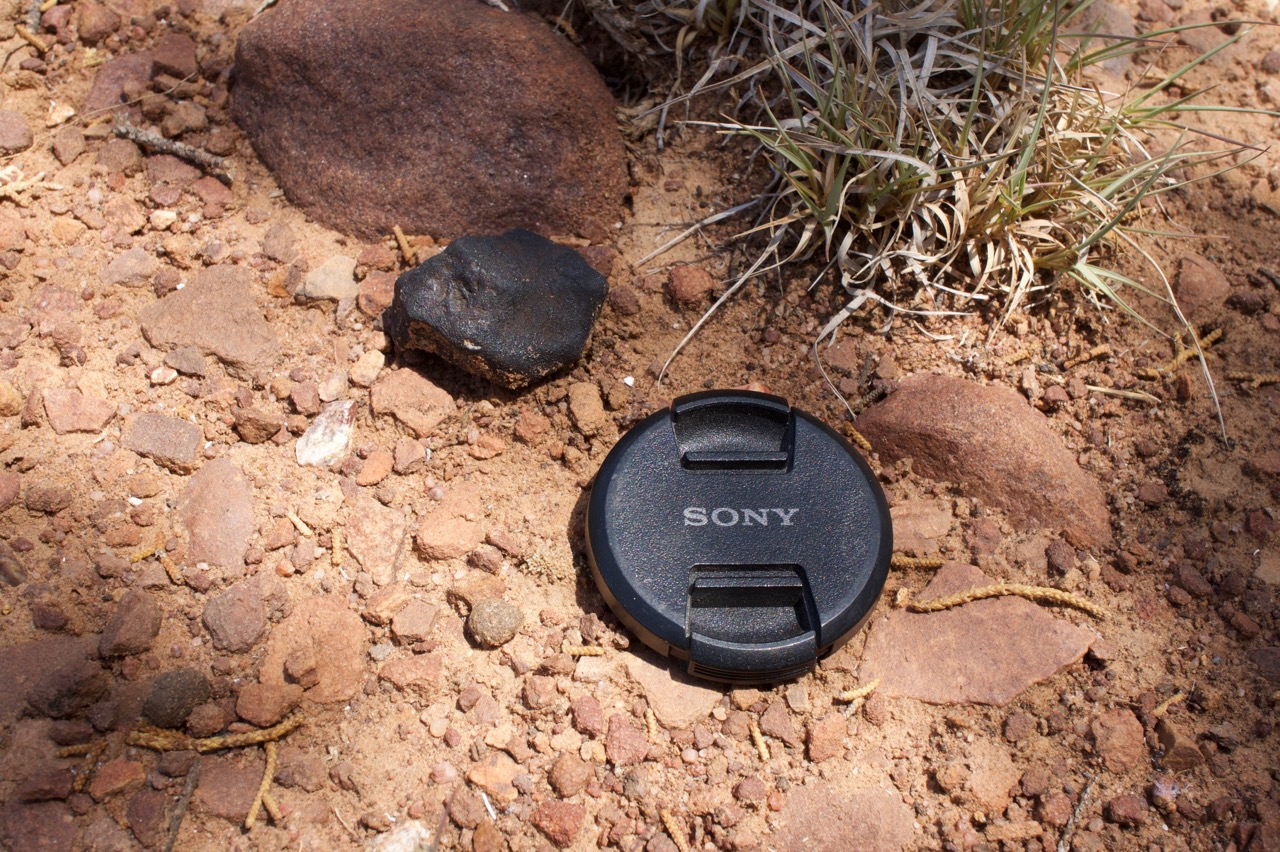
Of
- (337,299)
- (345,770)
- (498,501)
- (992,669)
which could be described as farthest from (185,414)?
(992,669)

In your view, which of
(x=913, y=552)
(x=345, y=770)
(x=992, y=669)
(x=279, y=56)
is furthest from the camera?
(x=279, y=56)

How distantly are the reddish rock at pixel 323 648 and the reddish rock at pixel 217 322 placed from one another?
0.65m

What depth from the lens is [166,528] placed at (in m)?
2.16

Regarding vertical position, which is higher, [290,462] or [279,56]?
[279,56]

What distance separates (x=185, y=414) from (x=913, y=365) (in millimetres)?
1710

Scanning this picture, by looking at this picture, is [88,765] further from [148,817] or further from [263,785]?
[263,785]

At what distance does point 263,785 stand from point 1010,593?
1.53m

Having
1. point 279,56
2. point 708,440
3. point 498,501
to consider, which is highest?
point 279,56

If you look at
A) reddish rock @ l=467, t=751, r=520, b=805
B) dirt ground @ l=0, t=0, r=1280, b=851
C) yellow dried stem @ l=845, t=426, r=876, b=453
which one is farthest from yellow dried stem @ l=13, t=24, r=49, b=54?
yellow dried stem @ l=845, t=426, r=876, b=453

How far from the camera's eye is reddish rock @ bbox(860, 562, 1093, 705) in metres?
2.03

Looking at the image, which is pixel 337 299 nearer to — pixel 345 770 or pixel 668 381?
pixel 668 381

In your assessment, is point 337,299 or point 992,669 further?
point 337,299

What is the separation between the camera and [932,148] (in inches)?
95.4

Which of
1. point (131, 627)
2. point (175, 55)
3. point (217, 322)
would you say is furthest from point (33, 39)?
point (131, 627)
